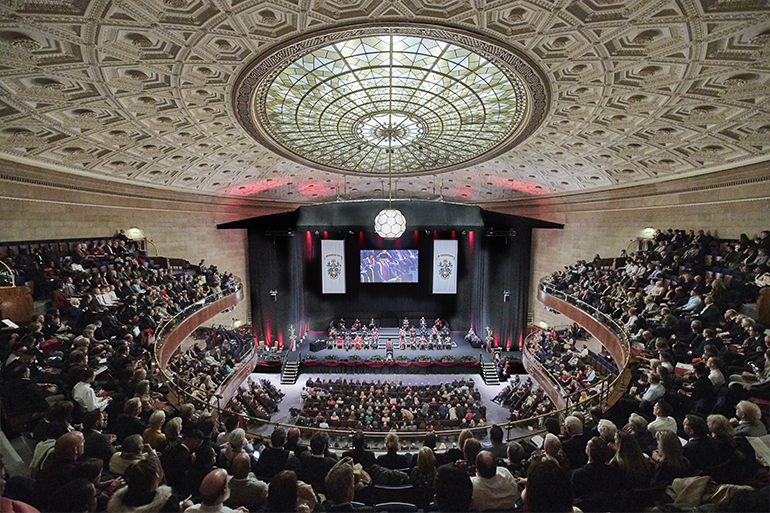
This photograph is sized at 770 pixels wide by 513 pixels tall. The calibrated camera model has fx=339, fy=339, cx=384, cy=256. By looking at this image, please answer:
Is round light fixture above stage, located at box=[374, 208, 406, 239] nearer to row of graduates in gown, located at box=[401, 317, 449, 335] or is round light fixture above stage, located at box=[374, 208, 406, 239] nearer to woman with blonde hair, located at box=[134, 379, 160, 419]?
woman with blonde hair, located at box=[134, 379, 160, 419]

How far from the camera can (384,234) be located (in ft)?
37.4

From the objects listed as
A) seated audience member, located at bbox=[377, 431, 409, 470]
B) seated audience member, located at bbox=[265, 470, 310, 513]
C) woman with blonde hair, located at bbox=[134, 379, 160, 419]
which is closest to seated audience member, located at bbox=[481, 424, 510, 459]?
seated audience member, located at bbox=[377, 431, 409, 470]

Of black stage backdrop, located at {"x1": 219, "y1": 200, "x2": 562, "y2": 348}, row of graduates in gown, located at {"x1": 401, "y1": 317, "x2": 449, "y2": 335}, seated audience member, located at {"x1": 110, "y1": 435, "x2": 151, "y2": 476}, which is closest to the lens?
seated audience member, located at {"x1": 110, "y1": 435, "x2": 151, "y2": 476}

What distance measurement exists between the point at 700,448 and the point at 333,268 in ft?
71.0

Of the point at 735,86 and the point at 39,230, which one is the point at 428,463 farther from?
the point at 39,230

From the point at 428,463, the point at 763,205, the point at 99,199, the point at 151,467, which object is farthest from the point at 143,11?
the point at 763,205

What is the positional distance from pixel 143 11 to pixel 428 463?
22.9 ft

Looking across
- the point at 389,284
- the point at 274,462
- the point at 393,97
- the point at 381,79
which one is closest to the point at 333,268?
the point at 389,284

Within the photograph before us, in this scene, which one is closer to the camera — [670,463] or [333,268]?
[670,463]

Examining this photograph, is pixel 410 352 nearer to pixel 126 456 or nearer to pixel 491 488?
pixel 491 488

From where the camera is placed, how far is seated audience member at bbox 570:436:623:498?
324 cm

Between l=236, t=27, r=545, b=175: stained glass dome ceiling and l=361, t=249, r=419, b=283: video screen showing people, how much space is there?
11.2 meters

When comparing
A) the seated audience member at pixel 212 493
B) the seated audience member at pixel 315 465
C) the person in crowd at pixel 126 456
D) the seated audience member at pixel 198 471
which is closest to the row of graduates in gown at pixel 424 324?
the seated audience member at pixel 315 465

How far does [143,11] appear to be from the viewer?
4.75m
